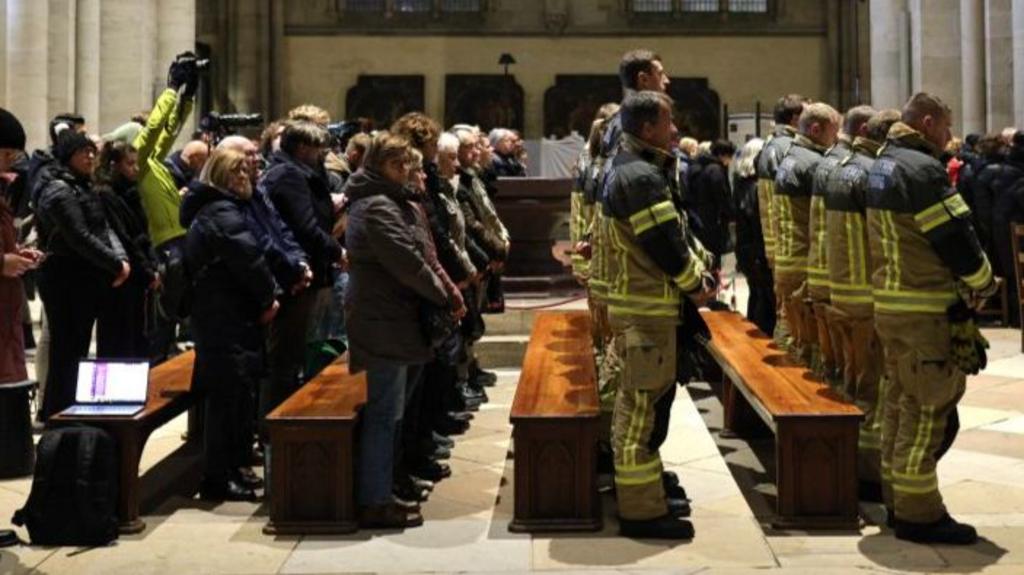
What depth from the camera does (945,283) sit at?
5.93 metres

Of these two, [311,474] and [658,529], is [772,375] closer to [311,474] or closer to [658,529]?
[658,529]

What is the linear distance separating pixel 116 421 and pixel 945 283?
3.95 m

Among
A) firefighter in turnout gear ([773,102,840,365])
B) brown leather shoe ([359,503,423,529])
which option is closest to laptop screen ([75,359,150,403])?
brown leather shoe ([359,503,423,529])

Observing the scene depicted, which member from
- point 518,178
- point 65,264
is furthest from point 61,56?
point 65,264

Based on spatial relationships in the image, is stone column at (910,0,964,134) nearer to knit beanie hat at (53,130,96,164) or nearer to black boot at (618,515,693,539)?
knit beanie hat at (53,130,96,164)

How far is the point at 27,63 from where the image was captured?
49.4 feet

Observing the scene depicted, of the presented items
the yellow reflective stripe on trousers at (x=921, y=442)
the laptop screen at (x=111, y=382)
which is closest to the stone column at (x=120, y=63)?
the laptop screen at (x=111, y=382)

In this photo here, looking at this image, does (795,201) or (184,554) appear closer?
(184,554)

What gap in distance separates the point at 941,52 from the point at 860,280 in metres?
13.3

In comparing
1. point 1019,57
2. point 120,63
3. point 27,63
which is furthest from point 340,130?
point 1019,57

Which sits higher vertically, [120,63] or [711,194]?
[120,63]

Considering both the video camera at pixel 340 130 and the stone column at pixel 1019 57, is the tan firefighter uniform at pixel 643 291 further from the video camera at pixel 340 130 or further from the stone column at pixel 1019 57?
the stone column at pixel 1019 57

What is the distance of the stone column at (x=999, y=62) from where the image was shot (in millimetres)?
16984

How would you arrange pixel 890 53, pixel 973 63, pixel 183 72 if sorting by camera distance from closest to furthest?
pixel 183 72
pixel 973 63
pixel 890 53
